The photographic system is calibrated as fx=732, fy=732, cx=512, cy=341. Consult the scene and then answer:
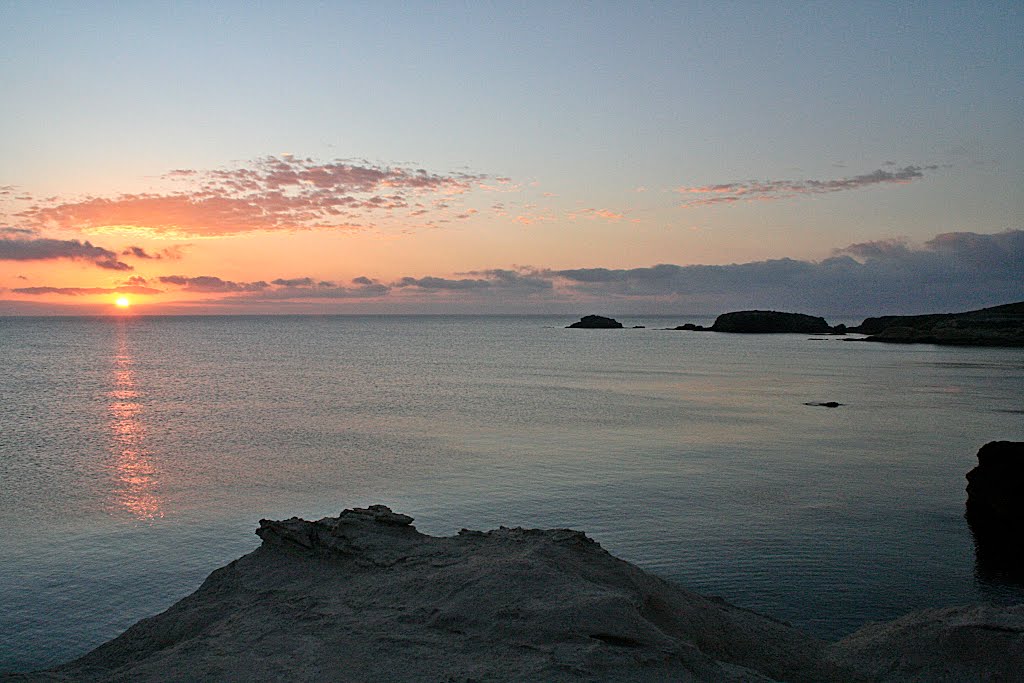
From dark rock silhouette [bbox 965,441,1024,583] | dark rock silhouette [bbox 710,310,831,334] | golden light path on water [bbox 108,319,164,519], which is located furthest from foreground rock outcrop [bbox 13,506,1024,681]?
dark rock silhouette [bbox 710,310,831,334]

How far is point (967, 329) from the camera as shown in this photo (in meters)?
121

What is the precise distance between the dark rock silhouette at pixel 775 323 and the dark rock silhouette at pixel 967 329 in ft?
81.3

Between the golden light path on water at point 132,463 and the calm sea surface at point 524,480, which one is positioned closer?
the calm sea surface at point 524,480

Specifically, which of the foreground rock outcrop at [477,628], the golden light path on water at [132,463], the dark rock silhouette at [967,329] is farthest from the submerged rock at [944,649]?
the dark rock silhouette at [967,329]

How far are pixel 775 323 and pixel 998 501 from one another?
168 m

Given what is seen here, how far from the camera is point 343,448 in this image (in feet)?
105

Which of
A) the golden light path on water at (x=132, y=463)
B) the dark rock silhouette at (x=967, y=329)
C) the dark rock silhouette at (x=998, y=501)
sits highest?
the dark rock silhouette at (x=967, y=329)

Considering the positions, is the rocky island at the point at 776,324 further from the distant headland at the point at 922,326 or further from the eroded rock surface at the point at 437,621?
the eroded rock surface at the point at 437,621

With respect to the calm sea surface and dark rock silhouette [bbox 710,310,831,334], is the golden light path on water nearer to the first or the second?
the calm sea surface

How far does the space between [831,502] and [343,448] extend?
776 inches

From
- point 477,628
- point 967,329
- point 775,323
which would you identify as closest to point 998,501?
point 477,628

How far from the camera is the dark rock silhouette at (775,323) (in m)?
Answer: 178

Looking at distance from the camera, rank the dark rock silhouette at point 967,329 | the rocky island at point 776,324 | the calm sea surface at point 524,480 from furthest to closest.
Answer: the rocky island at point 776,324 < the dark rock silhouette at point 967,329 < the calm sea surface at point 524,480

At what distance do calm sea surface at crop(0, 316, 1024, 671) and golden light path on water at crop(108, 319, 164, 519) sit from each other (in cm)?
15
